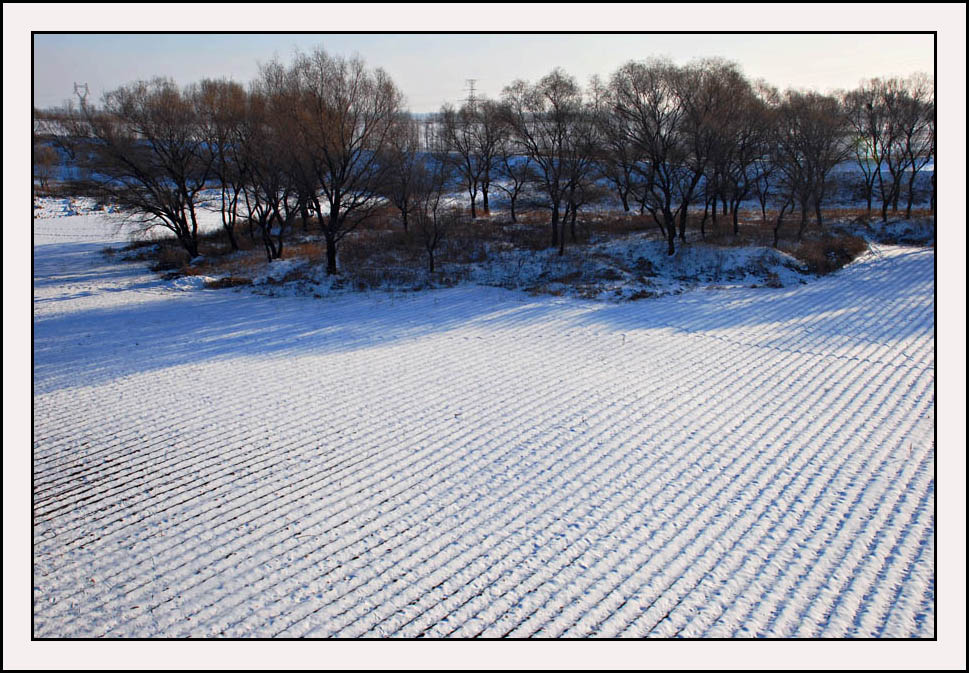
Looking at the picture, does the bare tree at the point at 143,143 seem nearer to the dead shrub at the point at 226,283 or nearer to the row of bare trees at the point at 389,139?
the row of bare trees at the point at 389,139

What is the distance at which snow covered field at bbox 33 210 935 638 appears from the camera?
5547 millimetres

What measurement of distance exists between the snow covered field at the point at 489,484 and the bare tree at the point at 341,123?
1030 centimetres

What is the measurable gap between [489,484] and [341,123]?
19214 mm

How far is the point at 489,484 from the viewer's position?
7.81 metres

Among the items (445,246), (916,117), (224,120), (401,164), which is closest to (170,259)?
(224,120)

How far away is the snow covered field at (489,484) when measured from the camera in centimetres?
555

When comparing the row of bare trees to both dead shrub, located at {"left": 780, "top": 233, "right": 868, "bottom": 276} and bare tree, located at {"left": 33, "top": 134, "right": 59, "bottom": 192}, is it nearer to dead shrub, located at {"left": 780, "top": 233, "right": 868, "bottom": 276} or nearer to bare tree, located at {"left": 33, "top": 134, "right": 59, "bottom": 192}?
dead shrub, located at {"left": 780, "top": 233, "right": 868, "bottom": 276}

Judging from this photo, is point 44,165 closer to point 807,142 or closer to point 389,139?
point 389,139

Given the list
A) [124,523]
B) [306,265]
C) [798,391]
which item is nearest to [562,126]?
[306,265]

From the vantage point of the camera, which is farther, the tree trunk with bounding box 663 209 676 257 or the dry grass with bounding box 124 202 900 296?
the tree trunk with bounding box 663 209 676 257

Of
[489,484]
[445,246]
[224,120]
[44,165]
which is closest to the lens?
[489,484]

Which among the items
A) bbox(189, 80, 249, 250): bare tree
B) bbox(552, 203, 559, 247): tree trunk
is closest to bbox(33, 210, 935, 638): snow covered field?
bbox(552, 203, 559, 247): tree trunk

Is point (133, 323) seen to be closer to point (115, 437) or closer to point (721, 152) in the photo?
point (115, 437)

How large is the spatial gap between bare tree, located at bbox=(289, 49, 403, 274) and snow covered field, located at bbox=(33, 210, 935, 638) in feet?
33.8
